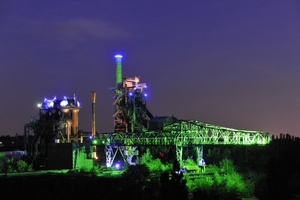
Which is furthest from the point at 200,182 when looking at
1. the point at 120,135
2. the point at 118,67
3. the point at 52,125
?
the point at 118,67

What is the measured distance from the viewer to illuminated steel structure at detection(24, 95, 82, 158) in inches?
4262

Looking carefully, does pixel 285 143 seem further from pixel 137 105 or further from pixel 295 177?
pixel 137 105

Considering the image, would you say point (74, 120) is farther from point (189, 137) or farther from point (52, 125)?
point (189, 137)

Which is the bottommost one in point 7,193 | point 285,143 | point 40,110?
point 7,193

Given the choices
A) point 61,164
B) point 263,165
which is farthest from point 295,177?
point 61,164

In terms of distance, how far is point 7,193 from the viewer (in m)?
64.0

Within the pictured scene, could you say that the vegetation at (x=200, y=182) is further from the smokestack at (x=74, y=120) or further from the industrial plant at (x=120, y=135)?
the smokestack at (x=74, y=120)

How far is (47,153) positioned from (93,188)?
143 feet

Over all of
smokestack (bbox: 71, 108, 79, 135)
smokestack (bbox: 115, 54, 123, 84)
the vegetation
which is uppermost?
smokestack (bbox: 115, 54, 123, 84)

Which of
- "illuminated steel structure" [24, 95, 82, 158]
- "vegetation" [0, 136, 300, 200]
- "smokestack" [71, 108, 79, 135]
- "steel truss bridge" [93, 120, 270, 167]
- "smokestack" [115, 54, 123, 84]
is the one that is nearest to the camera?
"vegetation" [0, 136, 300, 200]

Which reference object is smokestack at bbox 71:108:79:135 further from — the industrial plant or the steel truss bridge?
the steel truss bridge

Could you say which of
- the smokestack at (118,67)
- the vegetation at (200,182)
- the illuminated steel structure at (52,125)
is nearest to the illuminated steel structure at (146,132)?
the smokestack at (118,67)

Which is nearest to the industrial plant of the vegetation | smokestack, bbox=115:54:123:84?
smokestack, bbox=115:54:123:84

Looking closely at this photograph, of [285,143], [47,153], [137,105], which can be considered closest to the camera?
[285,143]
